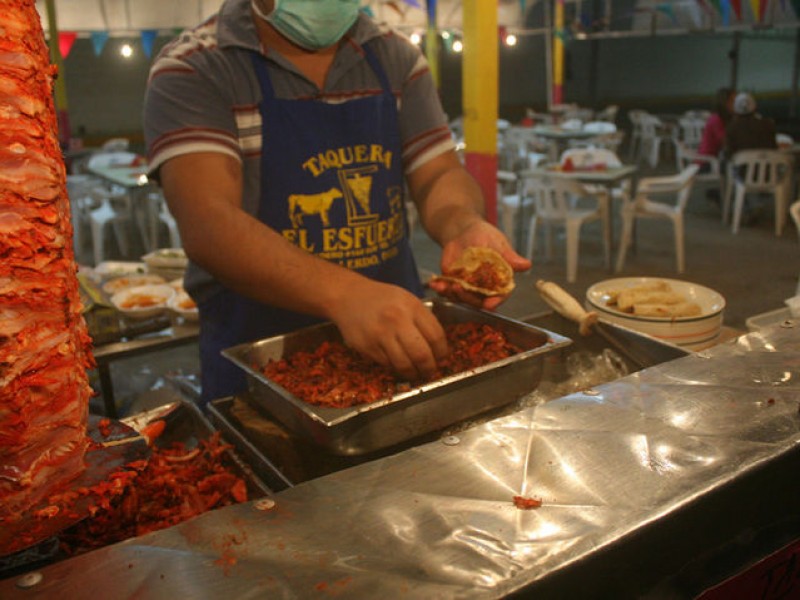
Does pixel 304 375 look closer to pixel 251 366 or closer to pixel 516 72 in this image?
pixel 251 366

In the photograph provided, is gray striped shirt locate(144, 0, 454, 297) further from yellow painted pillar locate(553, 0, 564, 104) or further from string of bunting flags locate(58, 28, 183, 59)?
yellow painted pillar locate(553, 0, 564, 104)

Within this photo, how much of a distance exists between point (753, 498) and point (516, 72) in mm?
25108

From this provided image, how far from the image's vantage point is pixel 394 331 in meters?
1.41

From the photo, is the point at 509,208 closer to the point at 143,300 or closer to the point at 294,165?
the point at 143,300

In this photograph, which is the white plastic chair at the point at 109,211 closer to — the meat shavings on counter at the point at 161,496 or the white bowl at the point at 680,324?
the white bowl at the point at 680,324

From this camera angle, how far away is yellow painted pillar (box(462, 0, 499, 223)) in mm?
6617

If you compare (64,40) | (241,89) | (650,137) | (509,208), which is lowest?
(509,208)

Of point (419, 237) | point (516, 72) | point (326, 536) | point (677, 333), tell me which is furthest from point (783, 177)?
point (516, 72)

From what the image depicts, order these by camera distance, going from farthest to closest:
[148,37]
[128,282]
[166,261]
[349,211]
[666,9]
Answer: [666,9]
[148,37]
[166,261]
[128,282]
[349,211]

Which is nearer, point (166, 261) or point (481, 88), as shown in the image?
point (166, 261)

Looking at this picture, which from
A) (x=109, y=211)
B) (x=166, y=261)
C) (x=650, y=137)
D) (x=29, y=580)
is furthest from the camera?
(x=650, y=137)

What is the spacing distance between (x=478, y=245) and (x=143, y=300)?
7.48 feet

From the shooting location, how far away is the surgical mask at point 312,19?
6.47ft

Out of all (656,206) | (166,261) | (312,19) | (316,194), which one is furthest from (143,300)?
(656,206)
